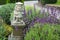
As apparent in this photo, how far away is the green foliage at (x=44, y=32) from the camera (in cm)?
392

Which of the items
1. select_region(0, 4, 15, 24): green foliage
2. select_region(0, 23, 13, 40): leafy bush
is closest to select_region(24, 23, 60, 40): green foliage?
select_region(0, 23, 13, 40): leafy bush

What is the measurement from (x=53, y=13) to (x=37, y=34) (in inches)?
56.8

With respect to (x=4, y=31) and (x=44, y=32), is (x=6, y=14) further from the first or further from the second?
(x=44, y=32)

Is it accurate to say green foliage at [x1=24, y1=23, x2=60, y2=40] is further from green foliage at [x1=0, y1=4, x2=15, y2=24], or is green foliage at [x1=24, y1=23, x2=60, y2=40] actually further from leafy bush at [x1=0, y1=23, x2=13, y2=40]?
green foliage at [x1=0, y1=4, x2=15, y2=24]

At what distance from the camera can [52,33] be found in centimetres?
401

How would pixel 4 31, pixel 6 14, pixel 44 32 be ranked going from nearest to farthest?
pixel 44 32 → pixel 4 31 → pixel 6 14

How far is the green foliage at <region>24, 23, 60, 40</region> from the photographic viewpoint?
3924mm

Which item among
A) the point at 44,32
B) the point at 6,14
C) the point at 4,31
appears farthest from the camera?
the point at 6,14

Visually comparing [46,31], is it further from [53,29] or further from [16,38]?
[16,38]

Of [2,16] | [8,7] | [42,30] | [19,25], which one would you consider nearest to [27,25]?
[19,25]

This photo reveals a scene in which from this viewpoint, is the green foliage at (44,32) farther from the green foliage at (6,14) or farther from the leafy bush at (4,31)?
the green foliage at (6,14)

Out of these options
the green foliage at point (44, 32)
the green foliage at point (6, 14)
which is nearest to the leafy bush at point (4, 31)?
the green foliage at point (6, 14)

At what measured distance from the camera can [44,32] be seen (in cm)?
398

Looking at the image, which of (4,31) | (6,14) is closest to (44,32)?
(4,31)
